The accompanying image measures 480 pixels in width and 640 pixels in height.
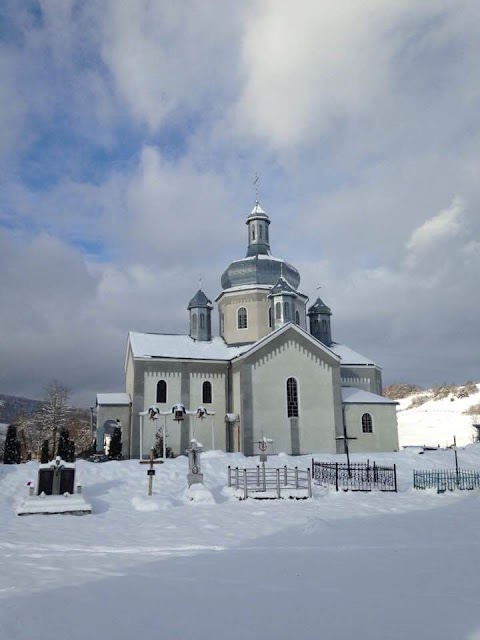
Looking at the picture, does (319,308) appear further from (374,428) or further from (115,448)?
(115,448)

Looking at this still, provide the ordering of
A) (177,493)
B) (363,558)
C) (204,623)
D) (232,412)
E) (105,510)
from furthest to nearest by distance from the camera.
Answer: (232,412) < (177,493) < (105,510) < (363,558) < (204,623)

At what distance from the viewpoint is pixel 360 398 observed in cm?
3506

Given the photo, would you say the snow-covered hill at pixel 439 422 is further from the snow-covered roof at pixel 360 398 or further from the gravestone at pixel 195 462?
the gravestone at pixel 195 462

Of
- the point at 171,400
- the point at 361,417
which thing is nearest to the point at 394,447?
the point at 361,417

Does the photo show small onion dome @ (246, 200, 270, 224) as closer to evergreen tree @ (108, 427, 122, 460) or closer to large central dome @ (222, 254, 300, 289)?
large central dome @ (222, 254, 300, 289)

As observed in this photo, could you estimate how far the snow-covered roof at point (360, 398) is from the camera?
34625mm

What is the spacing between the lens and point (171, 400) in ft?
110

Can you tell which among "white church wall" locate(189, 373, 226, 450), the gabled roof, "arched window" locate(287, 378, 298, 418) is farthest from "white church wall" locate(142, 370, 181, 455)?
"arched window" locate(287, 378, 298, 418)

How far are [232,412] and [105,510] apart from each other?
16.7 m

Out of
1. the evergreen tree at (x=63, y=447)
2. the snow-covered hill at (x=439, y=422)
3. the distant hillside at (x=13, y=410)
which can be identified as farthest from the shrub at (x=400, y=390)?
the evergreen tree at (x=63, y=447)

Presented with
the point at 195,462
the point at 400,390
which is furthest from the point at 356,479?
the point at 400,390

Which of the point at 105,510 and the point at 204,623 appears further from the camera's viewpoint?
the point at 105,510

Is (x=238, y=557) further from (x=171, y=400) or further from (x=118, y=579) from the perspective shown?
(x=171, y=400)

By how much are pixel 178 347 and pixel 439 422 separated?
58398 mm
